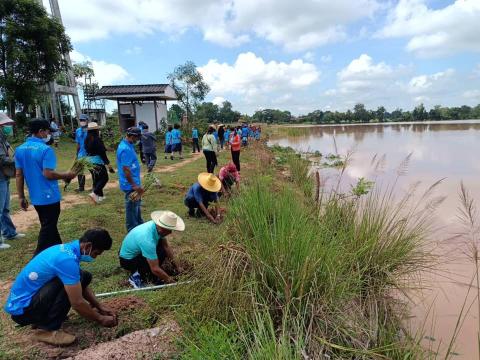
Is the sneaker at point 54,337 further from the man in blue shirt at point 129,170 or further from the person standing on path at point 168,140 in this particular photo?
the person standing on path at point 168,140

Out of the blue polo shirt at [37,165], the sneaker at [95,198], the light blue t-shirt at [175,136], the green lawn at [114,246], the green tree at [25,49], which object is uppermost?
the green tree at [25,49]

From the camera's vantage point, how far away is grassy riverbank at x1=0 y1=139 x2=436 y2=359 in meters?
2.26

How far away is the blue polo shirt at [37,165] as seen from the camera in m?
3.64

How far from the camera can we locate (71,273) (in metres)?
2.60

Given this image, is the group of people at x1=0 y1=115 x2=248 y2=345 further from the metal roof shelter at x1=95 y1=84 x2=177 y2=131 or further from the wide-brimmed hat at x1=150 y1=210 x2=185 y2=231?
the metal roof shelter at x1=95 y1=84 x2=177 y2=131

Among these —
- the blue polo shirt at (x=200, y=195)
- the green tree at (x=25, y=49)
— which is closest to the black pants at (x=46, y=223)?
the blue polo shirt at (x=200, y=195)

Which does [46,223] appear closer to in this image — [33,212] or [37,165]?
[37,165]

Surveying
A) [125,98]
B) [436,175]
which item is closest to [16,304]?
[436,175]

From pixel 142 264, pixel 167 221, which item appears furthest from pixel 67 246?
pixel 142 264

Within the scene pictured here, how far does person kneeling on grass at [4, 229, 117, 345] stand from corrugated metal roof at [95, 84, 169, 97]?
63.0 ft

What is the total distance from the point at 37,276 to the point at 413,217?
344cm

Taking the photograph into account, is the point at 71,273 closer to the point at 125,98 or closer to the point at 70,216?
the point at 70,216

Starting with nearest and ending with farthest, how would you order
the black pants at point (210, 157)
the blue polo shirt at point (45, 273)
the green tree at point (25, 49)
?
the blue polo shirt at point (45, 273), the black pants at point (210, 157), the green tree at point (25, 49)

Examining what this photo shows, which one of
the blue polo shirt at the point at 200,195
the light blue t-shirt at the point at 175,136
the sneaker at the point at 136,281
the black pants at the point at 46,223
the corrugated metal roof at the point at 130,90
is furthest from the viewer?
the corrugated metal roof at the point at 130,90
